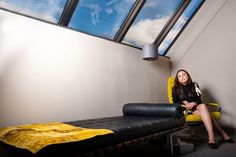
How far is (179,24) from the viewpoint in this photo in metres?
4.49

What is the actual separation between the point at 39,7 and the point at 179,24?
2.87 metres

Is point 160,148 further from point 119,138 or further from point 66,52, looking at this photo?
point 66,52

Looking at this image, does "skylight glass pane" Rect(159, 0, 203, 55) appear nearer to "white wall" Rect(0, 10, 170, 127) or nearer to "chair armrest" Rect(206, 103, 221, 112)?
"white wall" Rect(0, 10, 170, 127)

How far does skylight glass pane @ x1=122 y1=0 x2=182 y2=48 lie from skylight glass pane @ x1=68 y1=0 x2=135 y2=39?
0.33m

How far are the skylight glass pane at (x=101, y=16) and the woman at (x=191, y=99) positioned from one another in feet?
4.41

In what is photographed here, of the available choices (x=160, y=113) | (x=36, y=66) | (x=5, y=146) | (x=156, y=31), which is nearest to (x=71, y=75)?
(x=36, y=66)

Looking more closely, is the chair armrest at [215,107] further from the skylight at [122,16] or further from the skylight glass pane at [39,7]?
the skylight glass pane at [39,7]

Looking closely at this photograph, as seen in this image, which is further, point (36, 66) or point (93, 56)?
point (93, 56)

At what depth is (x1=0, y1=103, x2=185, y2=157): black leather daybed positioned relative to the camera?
4.33ft

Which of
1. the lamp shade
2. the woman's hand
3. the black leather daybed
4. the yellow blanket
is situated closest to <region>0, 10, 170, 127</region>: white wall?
the lamp shade

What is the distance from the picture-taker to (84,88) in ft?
9.86

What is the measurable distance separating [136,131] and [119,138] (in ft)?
0.81

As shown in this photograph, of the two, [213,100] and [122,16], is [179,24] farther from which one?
[213,100]

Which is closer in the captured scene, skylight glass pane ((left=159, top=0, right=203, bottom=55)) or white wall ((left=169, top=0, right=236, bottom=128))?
white wall ((left=169, top=0, right=236, bottom=128))
